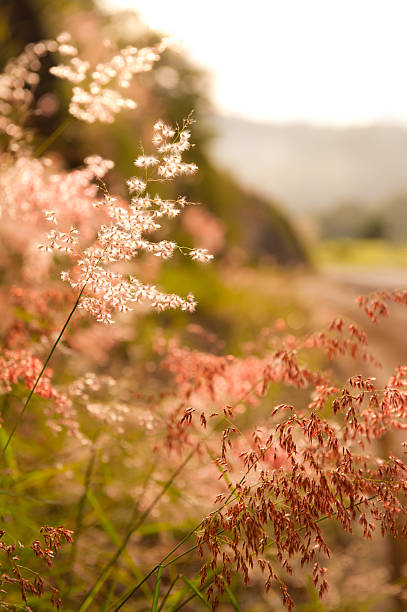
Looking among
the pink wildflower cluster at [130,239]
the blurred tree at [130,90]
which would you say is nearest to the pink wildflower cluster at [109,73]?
the pink wildflower cluster at [130,239]

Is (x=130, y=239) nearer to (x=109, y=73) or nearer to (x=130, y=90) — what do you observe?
(x=109, y=73)

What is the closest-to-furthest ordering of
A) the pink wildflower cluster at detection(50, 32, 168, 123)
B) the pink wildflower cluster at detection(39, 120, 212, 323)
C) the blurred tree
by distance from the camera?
the pink wildflower cluster at detection(39, 120, 212, 323) → the pink wildflower cluster at detection(50, 32, 168, 123) → the blurred tree

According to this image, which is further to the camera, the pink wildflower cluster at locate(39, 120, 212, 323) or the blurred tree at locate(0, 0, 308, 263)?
the blurred tree at locate(0, 0, 308, 263)

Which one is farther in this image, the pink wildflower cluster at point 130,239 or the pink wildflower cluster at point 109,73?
the pink wildflower cluster at point 109,73

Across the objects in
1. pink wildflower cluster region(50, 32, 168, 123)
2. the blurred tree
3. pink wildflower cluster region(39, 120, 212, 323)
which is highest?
the blurred tree

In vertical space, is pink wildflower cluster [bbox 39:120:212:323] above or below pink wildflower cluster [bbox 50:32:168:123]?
below

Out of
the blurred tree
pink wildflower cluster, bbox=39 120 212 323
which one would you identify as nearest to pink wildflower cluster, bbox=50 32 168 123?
pink wildflower cluster, bbox=39 120 212 323

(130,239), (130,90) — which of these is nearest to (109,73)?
(130,239)

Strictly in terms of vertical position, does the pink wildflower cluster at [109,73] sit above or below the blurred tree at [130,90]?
below

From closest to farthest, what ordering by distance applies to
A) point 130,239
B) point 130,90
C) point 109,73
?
point 130,239, point 109,73, point 130,90

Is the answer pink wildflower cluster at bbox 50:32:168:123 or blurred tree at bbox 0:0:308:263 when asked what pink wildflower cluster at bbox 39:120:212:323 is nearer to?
pink wildflower cluster at bbox 50:32:168:123

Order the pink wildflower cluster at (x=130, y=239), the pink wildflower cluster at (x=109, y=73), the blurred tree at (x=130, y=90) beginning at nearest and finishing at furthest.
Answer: the pink wildflower cluster at (x=130, y=239) → the pink wildflower cluster at (x=109, y=73) → the blurred tree at (x=130, y=90)

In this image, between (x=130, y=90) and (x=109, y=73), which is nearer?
(x=109, y=73)

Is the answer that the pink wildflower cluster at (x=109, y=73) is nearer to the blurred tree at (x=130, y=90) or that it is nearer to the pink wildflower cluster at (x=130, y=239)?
A: the pink wildflower cluster at (x=130, y=239)
